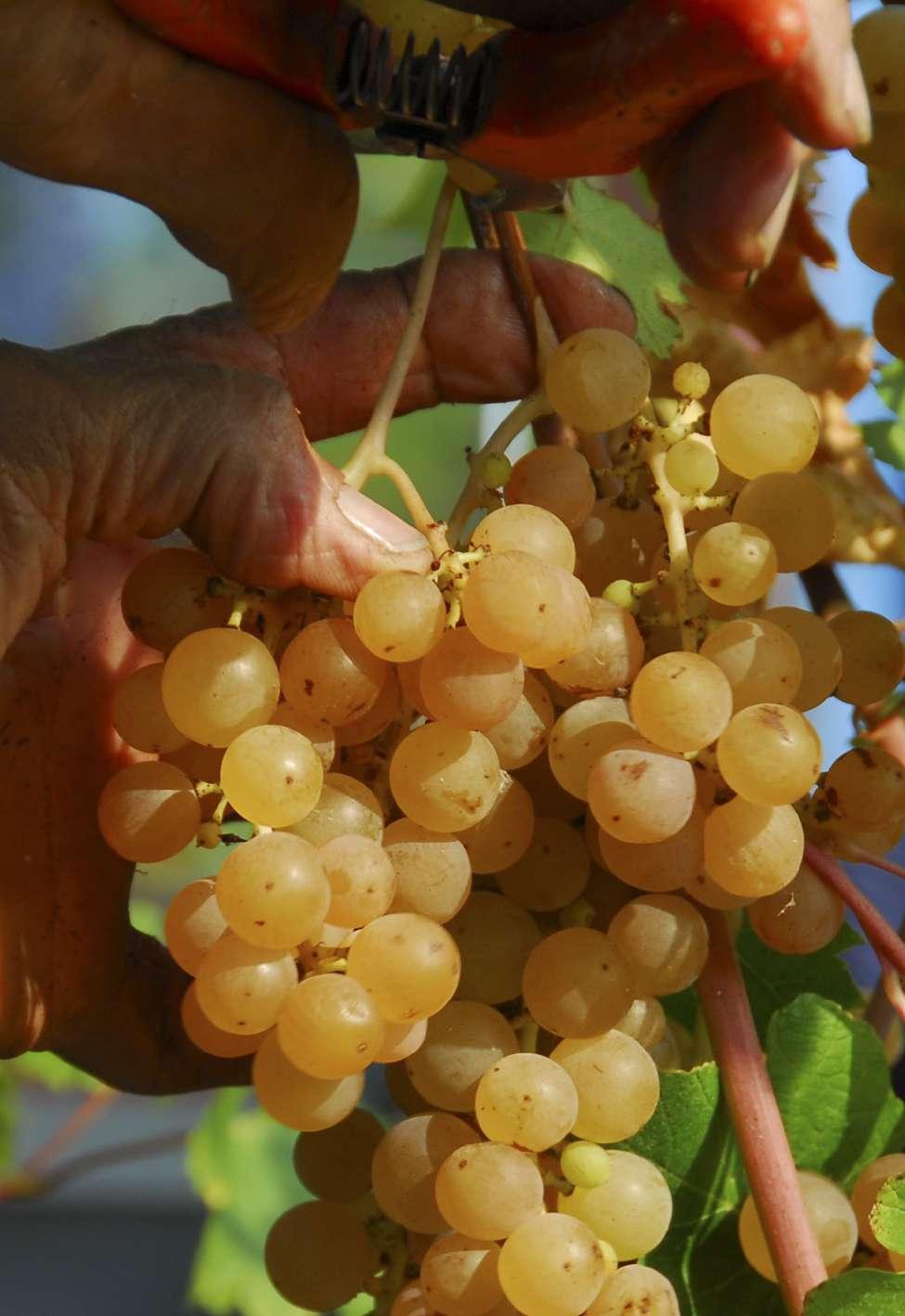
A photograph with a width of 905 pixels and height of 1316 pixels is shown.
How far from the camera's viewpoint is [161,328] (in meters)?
0.56

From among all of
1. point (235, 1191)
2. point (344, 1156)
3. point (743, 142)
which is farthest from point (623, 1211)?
point (235, 1191)

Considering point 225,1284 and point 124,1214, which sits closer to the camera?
point 225,1284

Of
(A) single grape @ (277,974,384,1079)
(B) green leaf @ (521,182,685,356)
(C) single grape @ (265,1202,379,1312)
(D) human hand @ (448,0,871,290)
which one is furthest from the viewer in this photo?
(B) green leaf @ (521,182,685,356)

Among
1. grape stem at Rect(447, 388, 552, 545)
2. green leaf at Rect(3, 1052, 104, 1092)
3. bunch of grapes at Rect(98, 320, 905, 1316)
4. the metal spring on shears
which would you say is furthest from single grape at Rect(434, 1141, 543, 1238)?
green leaf at Rect(3, 1052, 104, 1092)

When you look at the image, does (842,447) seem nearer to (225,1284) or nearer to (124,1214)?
(225,1284)

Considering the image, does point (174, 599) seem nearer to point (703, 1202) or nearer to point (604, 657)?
point (604, 657)

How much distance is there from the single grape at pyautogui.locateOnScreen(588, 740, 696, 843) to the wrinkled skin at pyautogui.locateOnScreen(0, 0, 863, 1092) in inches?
3.8

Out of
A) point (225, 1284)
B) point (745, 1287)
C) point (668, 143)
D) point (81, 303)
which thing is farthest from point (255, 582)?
point (81, 303)

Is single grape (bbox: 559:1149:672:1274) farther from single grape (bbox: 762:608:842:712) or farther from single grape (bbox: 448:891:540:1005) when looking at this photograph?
single grape (bbox: 762:608:842:712)

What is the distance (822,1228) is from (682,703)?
20 cm

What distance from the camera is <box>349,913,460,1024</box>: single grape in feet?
1.39

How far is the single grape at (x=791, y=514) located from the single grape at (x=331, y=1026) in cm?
20

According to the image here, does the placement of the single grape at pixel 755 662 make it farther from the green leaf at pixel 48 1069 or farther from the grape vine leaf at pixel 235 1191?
the green leaf at pixel 48 1069

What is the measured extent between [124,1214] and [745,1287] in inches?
53.0
